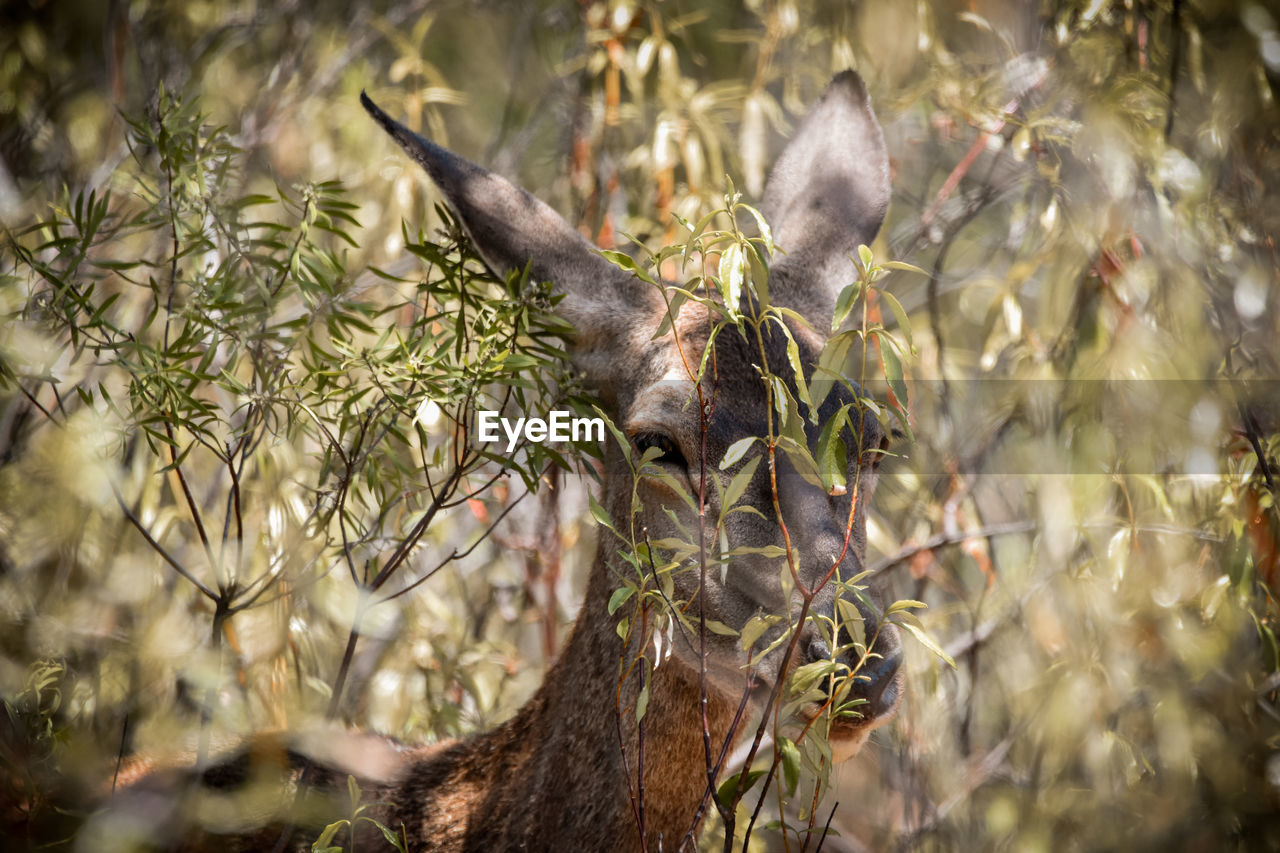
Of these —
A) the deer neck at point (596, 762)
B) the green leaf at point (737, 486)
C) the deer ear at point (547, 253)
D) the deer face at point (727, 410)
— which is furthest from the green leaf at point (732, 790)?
the deer ear at point (547, 253)

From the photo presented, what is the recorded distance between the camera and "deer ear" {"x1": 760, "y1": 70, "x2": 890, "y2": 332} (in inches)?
157

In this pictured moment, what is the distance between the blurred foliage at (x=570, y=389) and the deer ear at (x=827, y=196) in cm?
74

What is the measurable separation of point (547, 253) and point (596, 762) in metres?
1.62

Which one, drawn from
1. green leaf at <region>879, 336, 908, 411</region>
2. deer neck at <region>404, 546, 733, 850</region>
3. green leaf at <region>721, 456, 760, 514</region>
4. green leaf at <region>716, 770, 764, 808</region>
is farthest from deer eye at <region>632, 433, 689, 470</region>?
green leaf at <region>716, 770, 764, 808</region>

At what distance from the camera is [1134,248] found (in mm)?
4922

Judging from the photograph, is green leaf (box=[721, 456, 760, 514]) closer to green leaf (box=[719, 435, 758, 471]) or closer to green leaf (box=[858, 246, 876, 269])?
green leaf (box=[719, 435, 758, 471])

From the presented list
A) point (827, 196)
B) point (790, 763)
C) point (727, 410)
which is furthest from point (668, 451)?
point (827, 196)

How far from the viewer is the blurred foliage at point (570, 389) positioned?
3.45 m

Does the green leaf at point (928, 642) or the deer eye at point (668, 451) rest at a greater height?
the deer eye at point (668, 451)

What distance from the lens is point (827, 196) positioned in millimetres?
4277

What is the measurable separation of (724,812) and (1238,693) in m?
2.75

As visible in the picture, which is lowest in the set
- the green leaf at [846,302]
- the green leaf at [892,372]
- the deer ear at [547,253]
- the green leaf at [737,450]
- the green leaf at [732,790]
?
the green leaf at [732,790]

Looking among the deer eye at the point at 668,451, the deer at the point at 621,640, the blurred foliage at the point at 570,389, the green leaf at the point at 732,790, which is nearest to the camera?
the green leaf at the point at 732,790

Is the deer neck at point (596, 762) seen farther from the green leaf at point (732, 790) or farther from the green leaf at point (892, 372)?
the green leaf at point (892, 372)
